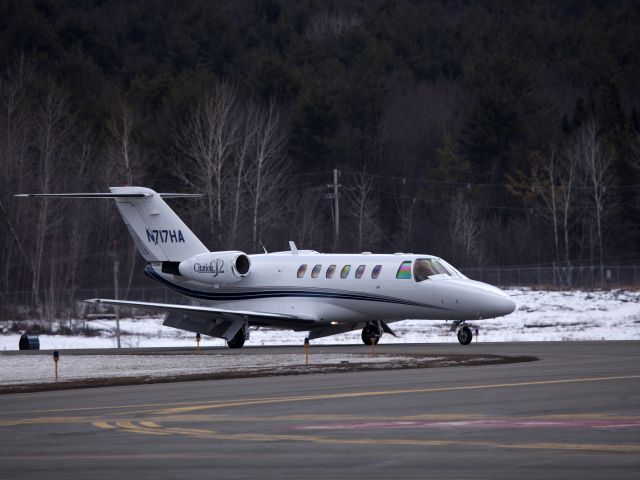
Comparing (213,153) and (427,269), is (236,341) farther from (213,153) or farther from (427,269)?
(213,153)

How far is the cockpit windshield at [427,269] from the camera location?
1298 inches

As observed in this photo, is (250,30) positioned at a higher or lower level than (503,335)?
higher

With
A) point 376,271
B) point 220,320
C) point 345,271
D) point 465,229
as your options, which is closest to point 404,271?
point 376,271

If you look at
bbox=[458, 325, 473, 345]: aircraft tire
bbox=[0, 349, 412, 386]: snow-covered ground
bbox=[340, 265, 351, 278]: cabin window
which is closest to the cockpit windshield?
bbox=[458, 325, 473, 345]: aircraft tire

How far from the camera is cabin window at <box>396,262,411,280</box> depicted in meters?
33.1

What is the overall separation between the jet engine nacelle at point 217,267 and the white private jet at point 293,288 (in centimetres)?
3

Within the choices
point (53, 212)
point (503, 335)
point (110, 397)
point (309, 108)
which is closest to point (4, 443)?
point (110, 397)

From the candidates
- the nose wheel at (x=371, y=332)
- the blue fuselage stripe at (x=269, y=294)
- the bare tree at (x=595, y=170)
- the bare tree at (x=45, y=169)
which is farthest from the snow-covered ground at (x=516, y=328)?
the bare tree at (x=595, y=170)

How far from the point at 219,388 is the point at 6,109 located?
55.7 m

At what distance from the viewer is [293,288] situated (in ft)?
116

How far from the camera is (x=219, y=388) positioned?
20.3 metres

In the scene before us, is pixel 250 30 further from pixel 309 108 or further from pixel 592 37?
pixel 309 108

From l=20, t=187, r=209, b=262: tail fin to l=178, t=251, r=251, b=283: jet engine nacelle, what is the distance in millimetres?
747

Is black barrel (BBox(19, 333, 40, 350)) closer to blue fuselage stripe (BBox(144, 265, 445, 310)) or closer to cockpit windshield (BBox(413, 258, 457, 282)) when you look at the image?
blue fuselage stripe (BBox(144, 265, 445, 310))
